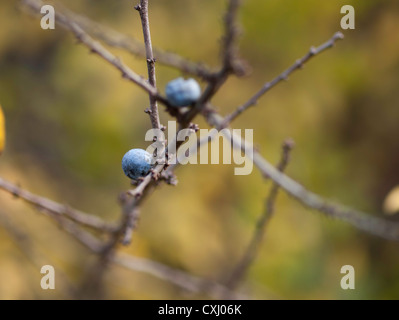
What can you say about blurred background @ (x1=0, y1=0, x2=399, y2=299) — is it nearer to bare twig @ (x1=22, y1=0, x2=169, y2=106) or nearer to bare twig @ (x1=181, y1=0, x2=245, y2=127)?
bare twig @ (x1=22, y1=0, x2=169, y2=106)

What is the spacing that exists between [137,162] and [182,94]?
19 cm

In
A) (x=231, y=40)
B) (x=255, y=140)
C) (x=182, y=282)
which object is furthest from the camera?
(x=255, y=140)

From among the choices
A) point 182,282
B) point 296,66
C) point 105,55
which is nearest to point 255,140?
point 182,282

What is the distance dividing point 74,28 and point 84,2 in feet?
6.69

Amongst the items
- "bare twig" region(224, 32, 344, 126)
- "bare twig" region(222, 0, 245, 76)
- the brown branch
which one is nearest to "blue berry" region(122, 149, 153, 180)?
the brown branch

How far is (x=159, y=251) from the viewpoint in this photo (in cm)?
274

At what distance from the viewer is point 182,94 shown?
98cm

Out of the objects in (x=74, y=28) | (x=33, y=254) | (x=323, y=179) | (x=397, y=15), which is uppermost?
(x=397, y=15)

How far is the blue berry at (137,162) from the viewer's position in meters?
1.05

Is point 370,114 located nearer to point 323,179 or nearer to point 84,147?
point 323,179

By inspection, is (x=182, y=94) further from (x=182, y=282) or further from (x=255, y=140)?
(x=255, y=140)

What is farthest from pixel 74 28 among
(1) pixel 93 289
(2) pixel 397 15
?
(2) pixel 397 15

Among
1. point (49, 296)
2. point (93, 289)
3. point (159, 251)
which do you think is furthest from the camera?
point (159, 251)

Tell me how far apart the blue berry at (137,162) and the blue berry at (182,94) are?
0.48ft
